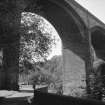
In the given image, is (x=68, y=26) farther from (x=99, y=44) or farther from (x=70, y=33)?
(x=99, y=44)

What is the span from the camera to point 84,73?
18719mm

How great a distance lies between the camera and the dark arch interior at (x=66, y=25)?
18.2m

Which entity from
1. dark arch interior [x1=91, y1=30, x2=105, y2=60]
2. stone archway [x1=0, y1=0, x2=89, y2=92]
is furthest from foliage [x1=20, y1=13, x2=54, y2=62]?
dark arch interior [x1=91, y1=30, x2=105, y2=60]

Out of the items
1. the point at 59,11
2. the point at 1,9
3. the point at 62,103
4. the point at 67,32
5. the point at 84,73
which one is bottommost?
the point at 62,103

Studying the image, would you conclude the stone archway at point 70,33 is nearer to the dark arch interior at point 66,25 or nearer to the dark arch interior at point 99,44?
the dark arch interior at point 66,25

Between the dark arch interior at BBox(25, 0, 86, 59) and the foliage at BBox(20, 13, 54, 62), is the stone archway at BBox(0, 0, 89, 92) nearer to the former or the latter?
the dark arch interior at BBox(25, 0, 86, 59)

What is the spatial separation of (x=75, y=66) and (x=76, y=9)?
582 centimetres

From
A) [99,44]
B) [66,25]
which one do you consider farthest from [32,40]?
[99,44]

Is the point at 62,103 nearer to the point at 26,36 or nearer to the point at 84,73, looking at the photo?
the point at 26,36

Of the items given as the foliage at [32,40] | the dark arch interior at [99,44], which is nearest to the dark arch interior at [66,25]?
the dark arch interior at [99,44]

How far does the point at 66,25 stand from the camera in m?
19.0

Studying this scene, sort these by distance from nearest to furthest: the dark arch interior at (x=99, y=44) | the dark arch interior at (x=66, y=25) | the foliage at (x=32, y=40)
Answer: the foliage at (x=32, y=40)
the dark arch interior at (x=66, y=25)
the dark arch interior at (x=99, y=44)

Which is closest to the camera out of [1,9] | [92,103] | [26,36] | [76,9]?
[92,103]

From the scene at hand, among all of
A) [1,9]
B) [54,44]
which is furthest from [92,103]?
[54,44]
